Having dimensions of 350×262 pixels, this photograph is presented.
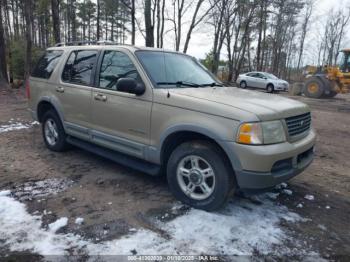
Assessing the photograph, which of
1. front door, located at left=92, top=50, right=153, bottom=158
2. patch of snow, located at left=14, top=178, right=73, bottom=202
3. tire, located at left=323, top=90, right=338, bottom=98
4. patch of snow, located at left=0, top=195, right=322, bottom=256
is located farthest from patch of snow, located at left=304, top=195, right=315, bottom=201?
tire, located at left=323, top=90, right=338, bottom=98

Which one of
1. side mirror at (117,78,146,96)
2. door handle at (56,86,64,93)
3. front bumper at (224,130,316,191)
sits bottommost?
front bumper at (224,130,316,191)

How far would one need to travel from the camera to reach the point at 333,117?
11430 mm

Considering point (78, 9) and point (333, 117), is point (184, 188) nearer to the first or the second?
point (333, 117)

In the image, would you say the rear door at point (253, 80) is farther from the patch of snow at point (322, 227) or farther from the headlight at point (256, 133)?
the headlight at point (256, 133)

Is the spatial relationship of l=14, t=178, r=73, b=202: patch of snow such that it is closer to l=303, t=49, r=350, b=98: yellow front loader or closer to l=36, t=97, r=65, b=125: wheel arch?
l=36, t=97, r=65, b=125: wheel arch

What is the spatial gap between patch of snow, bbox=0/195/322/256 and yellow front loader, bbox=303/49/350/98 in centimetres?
1763

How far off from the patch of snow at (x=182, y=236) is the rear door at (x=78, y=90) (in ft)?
5.52

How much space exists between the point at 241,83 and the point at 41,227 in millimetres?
24691

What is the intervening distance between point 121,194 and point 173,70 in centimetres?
189

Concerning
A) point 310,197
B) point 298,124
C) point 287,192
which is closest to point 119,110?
point 298,124

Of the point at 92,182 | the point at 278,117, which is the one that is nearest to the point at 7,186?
the point at 92,182

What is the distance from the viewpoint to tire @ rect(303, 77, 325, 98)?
1887cm

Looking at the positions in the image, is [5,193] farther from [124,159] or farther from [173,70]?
[173,70]

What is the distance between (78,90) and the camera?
15.9ft
